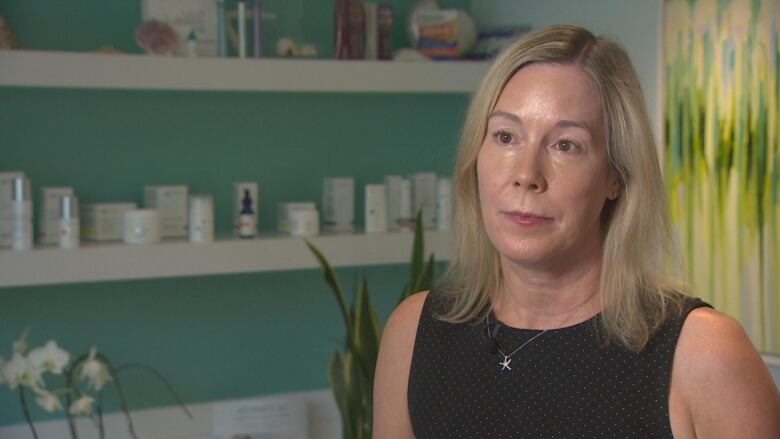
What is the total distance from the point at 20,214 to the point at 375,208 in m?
0.87

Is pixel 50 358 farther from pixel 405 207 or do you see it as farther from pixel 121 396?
pixel 405 207

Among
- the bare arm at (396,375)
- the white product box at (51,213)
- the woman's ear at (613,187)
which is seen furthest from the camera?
the white product box at (51,213)

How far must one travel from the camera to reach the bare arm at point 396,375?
1.46 meters

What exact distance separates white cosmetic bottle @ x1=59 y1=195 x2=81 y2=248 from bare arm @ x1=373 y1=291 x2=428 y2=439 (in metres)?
1.22

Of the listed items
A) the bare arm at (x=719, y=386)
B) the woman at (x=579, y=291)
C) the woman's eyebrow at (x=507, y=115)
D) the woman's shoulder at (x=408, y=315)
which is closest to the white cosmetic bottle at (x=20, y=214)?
the woman's shoulder at (x=408, y=315)

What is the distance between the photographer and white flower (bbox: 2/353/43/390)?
8.05ft

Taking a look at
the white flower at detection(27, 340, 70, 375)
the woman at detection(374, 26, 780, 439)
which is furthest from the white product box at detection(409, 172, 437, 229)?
the woman at detection(374, 26, 780, 439)

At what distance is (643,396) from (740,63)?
1178 mm

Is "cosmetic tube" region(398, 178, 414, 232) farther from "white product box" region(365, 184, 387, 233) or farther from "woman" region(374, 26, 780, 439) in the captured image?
"woman" region(374, 26, 780, 439)

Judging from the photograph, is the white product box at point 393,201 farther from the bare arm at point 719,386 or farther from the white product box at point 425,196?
the bare arm at point 719,386

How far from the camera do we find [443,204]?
2.92m

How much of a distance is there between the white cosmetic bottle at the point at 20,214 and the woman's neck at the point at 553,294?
4.70ft

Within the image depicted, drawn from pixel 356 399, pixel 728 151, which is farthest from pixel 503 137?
pixel 356 399

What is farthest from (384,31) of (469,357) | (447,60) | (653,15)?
(469,357)
